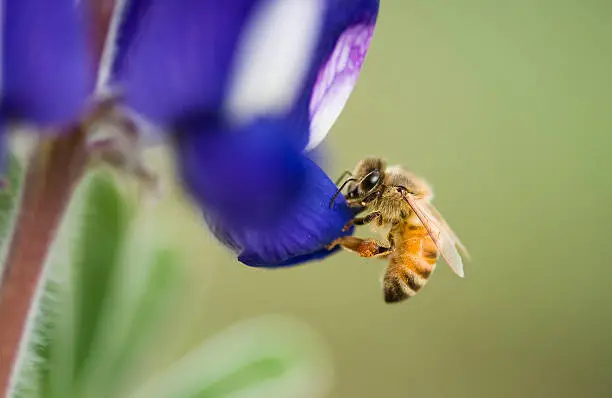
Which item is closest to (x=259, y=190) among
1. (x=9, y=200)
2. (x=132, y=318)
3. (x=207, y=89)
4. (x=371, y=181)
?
(x=207, y=89)

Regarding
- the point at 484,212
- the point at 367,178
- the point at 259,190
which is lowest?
the point at 259,190

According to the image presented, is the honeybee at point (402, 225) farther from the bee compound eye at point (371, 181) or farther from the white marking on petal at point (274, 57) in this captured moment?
the white marking on petal at point (274, 57)

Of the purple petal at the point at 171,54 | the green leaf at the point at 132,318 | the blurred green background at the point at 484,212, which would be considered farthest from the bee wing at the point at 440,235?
the blurred green background at the point at 484,212

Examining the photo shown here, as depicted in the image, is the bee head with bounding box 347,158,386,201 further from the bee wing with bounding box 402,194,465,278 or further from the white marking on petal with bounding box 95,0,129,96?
the white marking on petal with bounding box 95,0,129,96

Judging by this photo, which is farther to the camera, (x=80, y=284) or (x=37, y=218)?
(x=80, y=284)

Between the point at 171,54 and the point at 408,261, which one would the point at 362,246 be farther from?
the point at 171,54

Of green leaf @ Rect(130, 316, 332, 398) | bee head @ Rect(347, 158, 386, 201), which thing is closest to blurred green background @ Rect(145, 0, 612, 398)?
green leaf @ Rect(130, 316, 332, 398)
